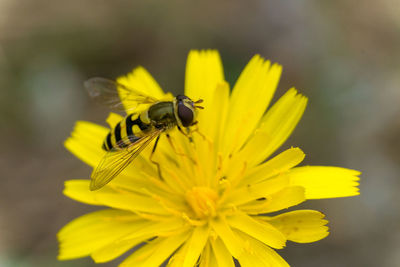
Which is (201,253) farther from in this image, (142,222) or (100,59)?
(100,59)

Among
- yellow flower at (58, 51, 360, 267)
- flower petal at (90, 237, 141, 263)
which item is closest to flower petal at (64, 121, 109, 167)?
yellow flower at (58, 51, 360, 267)

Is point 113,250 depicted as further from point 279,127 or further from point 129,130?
point 279,127

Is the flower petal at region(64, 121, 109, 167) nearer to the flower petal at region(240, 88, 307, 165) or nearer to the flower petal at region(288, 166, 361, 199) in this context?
the flower petal at region(240, 88, 307, 165)

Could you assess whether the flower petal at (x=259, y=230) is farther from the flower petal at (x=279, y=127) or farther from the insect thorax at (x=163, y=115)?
the insect thorax at (x=163, y=115)

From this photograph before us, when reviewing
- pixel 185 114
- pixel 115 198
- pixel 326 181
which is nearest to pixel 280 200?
pixel 326 181

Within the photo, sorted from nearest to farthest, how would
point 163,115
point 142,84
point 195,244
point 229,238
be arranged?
point 229,238, point 195,244, point 163,115, point 142,84

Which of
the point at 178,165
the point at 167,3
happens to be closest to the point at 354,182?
the point at 178,165

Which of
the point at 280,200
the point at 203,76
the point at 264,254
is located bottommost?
the point at 264,254
